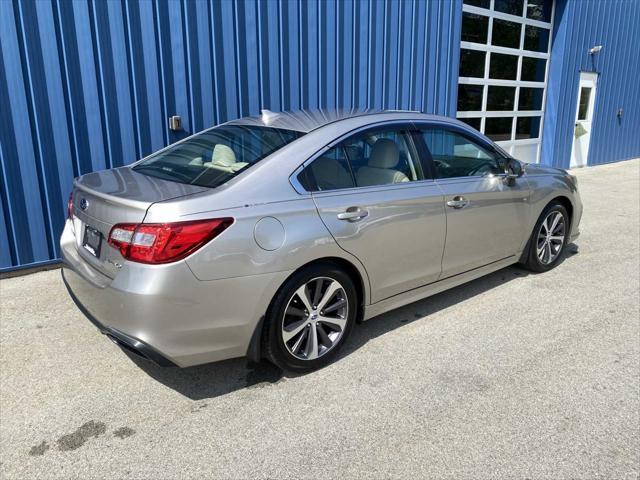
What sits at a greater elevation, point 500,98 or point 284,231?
point 500,98

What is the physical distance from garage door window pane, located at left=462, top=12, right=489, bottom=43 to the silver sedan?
20.4ft

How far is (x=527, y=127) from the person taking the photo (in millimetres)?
11961

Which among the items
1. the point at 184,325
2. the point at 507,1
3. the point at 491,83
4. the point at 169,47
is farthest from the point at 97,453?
the point at 507,1

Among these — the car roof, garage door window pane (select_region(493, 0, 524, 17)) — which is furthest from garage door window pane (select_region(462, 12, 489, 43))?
the car roof

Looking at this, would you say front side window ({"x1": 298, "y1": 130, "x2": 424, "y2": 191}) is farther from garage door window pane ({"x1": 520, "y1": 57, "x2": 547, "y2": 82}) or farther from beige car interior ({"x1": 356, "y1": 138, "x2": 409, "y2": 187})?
garage door window pane ({"x1": 520, "y1": 57, "x2": 547, "y2": 82})

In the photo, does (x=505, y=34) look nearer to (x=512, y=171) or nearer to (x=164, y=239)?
(x=512, y=171)

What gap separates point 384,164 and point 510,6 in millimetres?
8863

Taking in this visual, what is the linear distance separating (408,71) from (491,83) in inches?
118

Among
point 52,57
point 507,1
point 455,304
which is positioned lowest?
point 455,304

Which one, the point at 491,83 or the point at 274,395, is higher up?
the point at 491,83

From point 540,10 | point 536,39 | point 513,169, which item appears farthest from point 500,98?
point 513,169

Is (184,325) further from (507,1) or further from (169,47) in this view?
(507,1)

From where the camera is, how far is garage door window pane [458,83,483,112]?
9839 mm

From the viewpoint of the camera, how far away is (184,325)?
2.68m
